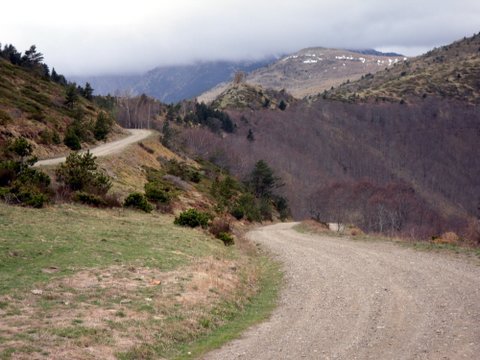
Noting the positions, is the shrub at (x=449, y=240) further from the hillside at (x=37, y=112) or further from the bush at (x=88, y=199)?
the hillside at (x=37, y=112)

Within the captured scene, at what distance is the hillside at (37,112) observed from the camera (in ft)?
118

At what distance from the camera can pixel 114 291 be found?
11344mm

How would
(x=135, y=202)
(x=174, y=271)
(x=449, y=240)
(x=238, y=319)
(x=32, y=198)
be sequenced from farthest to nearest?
(x=135, y=202) → (x=449, y=240) → (x=32, y=198) → (x=174, y=271) → (x=238, y=319)

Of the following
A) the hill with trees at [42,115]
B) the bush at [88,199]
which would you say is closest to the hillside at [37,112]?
the hill with trees at [42,115]

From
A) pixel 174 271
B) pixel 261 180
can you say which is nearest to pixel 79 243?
pixel 174 271

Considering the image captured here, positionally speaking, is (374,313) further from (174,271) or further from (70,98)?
(70,98)

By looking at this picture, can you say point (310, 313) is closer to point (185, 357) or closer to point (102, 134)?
point (185, 357)

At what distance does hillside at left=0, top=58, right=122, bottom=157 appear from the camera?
118ft

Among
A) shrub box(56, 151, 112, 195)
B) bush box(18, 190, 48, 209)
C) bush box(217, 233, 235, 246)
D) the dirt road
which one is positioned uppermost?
shrub box(56, 151, 112, 195)

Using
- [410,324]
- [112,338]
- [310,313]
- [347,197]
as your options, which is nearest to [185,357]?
[112,338]

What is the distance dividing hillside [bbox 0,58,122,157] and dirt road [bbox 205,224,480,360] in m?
23.8

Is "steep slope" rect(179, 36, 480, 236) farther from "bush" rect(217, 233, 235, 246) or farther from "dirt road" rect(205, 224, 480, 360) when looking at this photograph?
"dirt road" rect(205, 224, 480, 360)

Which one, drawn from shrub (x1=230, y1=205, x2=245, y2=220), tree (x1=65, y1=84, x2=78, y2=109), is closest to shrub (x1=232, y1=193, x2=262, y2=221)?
shrub (x1=230, y1=205, x2=245, y2=220)

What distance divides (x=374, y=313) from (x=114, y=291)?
21.0 feet
